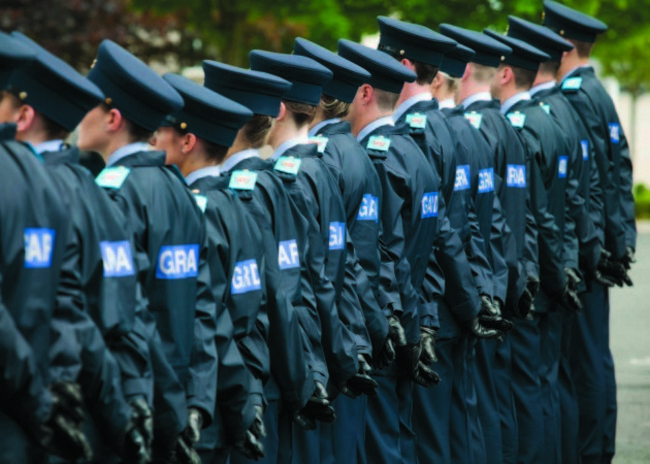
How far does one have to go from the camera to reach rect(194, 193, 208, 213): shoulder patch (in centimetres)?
529

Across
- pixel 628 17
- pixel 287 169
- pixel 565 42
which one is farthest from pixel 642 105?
pixel 287 169

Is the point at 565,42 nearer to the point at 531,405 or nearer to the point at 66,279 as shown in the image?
the point at 531,405

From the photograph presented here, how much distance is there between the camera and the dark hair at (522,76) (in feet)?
29.8

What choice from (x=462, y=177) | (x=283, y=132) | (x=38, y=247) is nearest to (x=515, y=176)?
(x=462, y=177)

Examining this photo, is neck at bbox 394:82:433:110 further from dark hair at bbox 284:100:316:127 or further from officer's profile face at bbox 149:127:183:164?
officer's profile face at bbox 149:127:183:164

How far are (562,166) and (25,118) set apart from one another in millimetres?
5107

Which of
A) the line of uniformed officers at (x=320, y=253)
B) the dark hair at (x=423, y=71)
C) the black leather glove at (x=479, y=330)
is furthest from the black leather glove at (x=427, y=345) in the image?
the dark hair at (x=423, y=71)

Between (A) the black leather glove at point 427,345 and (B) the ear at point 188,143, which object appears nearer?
(B) the ear at point 188,143

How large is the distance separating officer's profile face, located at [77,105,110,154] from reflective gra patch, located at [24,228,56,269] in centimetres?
87

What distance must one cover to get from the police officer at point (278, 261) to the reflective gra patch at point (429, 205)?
1.31 m

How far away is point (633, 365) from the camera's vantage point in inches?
535

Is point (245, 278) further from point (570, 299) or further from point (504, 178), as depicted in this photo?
point (570, 299)

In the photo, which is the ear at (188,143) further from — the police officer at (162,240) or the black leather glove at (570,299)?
the black leather glove at (570,299)

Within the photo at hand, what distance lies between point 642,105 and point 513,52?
50.6m
